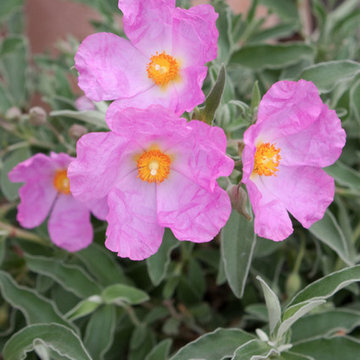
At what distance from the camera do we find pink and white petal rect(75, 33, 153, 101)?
0.90 metres

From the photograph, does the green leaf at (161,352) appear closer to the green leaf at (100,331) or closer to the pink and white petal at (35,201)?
the green leaf at (100,331)

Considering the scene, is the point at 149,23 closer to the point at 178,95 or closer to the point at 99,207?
the point at 178,95

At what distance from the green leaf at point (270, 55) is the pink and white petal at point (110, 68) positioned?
0.54 meters

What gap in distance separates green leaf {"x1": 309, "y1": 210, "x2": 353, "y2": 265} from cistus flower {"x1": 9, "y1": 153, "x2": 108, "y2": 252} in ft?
1.59

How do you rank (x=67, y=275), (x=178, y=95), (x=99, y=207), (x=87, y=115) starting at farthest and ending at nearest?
(x=67, y=275) < (x=99, y=207) < (x=87, y=115) < (x=178, y=95)

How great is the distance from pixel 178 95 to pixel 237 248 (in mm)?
350

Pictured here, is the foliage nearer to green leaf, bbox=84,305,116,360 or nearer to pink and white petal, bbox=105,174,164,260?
green leaf, bbox=84,305,116,360

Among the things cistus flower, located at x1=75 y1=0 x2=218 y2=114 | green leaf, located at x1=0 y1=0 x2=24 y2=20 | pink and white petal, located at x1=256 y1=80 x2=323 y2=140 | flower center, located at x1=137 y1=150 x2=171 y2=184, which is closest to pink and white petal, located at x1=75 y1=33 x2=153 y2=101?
cistus flower, located at x1=75 y1=0 x2=218 y2=114

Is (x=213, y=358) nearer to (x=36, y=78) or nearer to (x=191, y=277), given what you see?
(x=191, y=277)

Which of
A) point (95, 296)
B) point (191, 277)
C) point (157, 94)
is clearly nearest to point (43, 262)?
point (95, 296)

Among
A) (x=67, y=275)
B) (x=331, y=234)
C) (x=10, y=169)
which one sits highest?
(x=331, y=234)

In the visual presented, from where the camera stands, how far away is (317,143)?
3.12 ft

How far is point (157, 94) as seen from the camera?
99cm

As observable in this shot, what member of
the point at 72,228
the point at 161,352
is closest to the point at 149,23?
the point at 72,228
